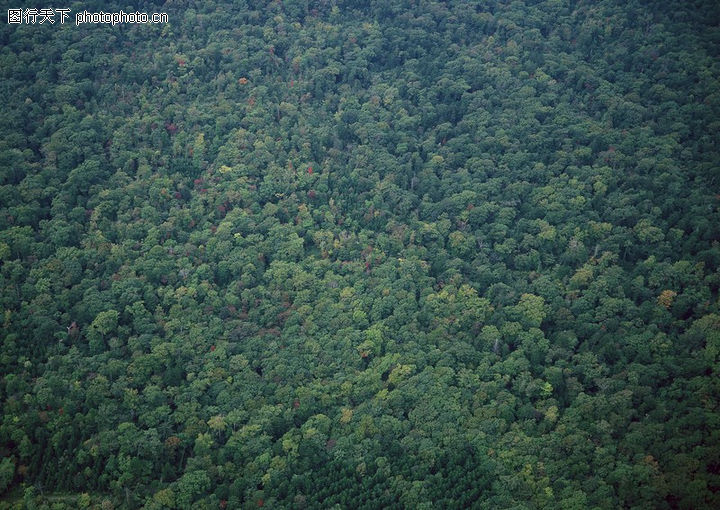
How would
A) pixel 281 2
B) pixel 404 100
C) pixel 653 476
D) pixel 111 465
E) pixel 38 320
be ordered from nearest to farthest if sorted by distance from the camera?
pixel 653 476
pixel 111 465
pixel 38 320
pixel 404 100
pixel 281 2

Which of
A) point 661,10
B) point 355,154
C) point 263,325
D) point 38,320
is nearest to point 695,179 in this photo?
point 661,10

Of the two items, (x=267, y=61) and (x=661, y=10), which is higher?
(x=661, y=10)

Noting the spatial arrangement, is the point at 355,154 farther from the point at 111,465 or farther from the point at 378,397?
the point at 111,465

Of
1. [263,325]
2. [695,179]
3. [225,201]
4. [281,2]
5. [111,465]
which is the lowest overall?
[111,465]

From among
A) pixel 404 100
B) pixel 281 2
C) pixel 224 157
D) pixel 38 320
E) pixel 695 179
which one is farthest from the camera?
A: pixel 281 2

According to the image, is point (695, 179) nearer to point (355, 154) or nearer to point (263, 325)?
point (355, 154)

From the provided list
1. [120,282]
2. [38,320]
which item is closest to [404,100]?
[120,282]

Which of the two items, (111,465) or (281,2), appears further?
(281,2)
